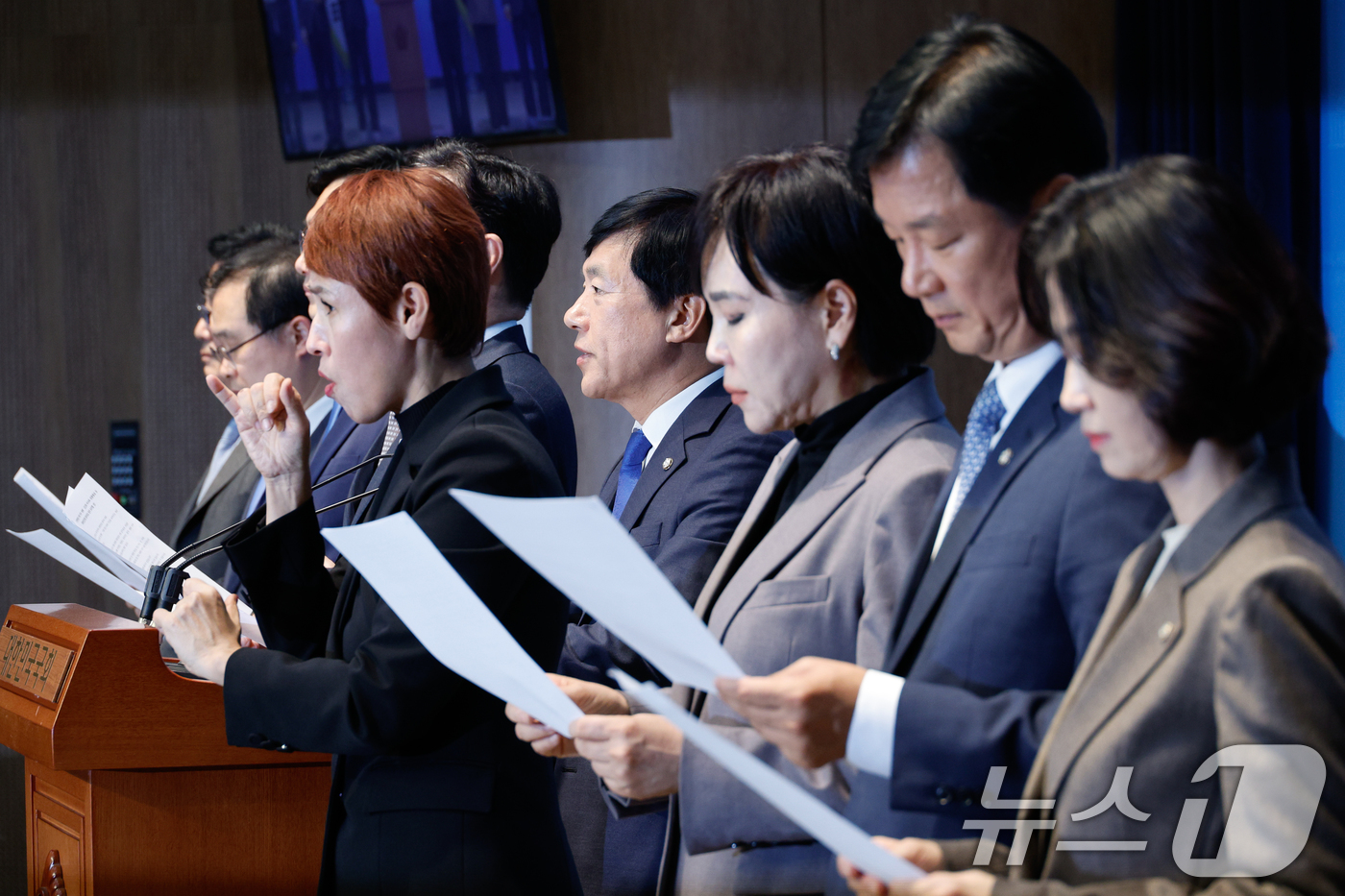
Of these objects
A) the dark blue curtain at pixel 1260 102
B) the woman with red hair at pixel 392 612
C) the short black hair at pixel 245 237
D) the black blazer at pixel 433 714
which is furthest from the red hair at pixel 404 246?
the dark blue curtain at pixel 1260 102

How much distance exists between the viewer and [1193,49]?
132 inches

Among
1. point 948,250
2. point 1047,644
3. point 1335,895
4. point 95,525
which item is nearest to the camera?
point 1335,895

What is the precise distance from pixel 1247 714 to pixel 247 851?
5.21 ft

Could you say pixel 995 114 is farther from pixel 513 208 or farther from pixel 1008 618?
pixel 513 208

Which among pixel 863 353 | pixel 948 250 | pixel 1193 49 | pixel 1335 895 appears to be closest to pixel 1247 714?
pixel 1335 895

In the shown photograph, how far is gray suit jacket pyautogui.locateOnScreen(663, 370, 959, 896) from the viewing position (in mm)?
1252

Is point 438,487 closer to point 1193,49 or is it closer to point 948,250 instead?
point 948,250

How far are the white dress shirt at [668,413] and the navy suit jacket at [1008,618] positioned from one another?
1127 mm

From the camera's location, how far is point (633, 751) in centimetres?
123

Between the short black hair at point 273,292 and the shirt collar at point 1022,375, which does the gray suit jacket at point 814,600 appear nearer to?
the shirt collar at point 1022,375

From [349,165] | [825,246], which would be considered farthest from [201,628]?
[349,165]

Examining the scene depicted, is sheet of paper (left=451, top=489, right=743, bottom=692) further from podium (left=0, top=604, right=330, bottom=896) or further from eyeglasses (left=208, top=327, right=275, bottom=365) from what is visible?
eyeglasses (left=208, top=327, right=275, bottom=365)

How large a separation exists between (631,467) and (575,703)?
0.94 meters

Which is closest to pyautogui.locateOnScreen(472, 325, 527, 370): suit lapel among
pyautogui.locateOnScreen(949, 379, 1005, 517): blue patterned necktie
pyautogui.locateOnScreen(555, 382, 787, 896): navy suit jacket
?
pyautogui.locateOnScreen(555, 382, 787, 896): navy suit jacket
